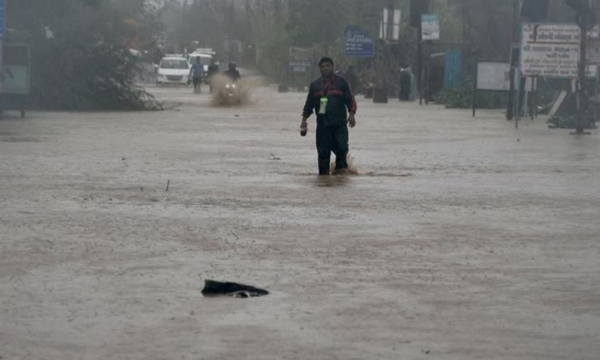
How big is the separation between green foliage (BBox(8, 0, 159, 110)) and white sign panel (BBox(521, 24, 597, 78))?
1262 cm

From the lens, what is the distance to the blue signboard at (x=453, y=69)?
56.9 m

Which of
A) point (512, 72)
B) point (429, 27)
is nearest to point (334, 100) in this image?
point (512, 72)

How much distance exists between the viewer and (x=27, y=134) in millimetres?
30344

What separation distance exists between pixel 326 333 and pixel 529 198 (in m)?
9.31

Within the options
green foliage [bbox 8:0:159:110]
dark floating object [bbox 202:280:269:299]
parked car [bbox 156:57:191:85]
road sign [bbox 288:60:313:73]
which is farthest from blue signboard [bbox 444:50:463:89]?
dark floating object [bbox 202:280:269:299]

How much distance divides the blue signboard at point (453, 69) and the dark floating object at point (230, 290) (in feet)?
153

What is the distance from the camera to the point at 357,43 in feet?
216

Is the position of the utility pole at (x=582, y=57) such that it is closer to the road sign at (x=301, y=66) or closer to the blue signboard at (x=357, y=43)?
the blue signboard at (x=357, y=43)

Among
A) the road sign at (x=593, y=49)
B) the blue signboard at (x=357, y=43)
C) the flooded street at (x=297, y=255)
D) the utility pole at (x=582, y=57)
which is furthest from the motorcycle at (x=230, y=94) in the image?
the flooded street at (x=297, y=255)

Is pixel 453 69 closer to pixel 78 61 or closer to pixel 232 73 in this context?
pixel 232 73

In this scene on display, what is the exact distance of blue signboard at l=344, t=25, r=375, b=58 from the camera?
216 feet

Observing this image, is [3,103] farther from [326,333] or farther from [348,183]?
[326,333]

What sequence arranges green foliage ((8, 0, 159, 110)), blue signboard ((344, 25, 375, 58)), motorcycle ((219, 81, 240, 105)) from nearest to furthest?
green foliage ((8, 0, 159, 110))
motorcycle ((219, 81, 240, 105))
blue signboard ((344, 25, 375, 58))

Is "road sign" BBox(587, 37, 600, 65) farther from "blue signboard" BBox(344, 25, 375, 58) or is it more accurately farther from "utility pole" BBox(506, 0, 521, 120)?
"blue signboard" BBox(344, 25, 375, 58)
